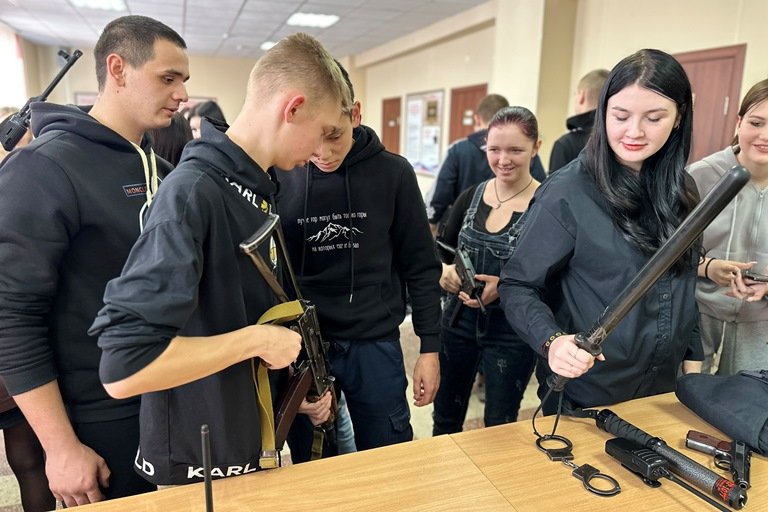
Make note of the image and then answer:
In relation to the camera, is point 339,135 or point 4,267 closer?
point 4,267

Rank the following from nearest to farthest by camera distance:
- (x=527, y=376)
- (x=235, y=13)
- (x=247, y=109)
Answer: (x=247, y=109) < (x=527, y=376) < (x=235, y=13)

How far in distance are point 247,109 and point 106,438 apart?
30.3 inches

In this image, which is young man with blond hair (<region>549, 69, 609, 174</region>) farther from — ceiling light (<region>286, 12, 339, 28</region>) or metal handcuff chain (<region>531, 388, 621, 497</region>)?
ceiling light (<region>286, 12, 339, 28</region>)

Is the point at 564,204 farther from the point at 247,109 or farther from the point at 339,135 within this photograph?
the point at 247,109

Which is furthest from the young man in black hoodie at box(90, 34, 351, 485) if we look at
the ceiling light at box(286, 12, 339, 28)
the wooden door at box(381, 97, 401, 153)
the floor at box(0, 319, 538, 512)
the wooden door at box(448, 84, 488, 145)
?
the wooden door at box(381, 97, 401, 153)

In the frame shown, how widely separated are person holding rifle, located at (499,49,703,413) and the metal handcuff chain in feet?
0.51

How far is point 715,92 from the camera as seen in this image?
11.7ft

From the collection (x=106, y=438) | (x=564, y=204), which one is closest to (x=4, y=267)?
(x=106, y=438)

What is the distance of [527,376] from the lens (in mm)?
1858

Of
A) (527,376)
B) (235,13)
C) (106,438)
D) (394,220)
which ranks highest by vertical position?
(235,13)

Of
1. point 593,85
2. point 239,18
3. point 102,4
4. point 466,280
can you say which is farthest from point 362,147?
point 102,4

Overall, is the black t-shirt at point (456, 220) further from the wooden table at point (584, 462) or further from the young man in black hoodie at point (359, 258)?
the wooden table at point (584, 462)

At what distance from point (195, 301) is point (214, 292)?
8cm

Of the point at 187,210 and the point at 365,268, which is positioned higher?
the point at 187,210
